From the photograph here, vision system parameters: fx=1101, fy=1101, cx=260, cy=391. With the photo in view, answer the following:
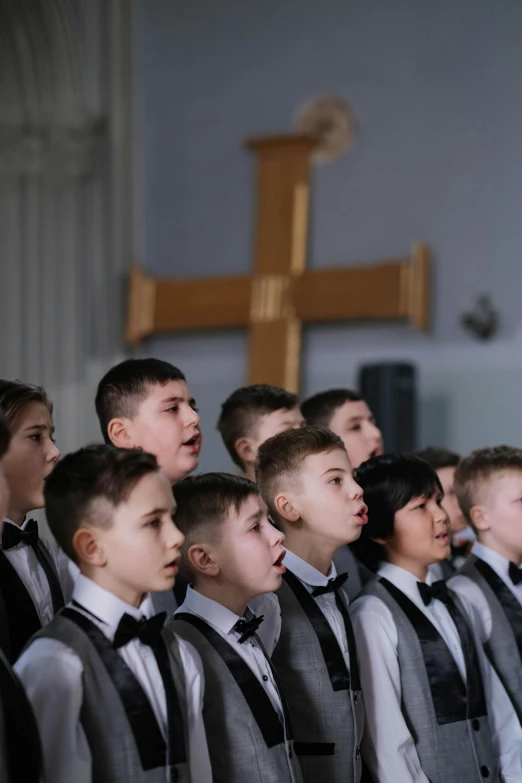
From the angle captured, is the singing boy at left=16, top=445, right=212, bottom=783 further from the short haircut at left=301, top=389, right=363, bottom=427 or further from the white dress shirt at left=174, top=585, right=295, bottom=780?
the short haircut at left=301, top=389, right=363, bottom=427

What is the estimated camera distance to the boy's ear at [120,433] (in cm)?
290

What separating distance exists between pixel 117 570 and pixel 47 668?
229mm

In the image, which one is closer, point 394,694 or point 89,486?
point 89,486

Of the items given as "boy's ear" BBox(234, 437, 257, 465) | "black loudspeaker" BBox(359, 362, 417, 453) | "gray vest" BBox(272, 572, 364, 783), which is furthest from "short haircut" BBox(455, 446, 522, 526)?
"black loudspeaker" BBox(359, 362, 417, 453)

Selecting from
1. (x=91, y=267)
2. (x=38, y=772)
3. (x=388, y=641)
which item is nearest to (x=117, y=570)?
(x=38, y=772)

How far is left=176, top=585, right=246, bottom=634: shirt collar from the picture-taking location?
233 cm

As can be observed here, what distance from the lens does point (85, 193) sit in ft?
26.0

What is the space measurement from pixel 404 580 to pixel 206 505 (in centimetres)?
69

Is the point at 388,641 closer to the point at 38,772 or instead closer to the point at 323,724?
the point at 323,724

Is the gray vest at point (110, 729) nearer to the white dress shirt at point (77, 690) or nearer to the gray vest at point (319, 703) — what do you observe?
the white dress shirt at point (77, 690)

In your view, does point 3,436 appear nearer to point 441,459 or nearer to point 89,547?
point 89,547

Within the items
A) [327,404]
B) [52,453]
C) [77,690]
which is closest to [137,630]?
[77,690]

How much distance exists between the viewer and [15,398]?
2.56 m

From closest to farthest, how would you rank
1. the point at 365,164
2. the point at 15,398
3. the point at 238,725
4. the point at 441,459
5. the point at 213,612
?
the point at 238,725
the point at 213,612
the point at 15,398
the point at 441,459
the point at 365,164
